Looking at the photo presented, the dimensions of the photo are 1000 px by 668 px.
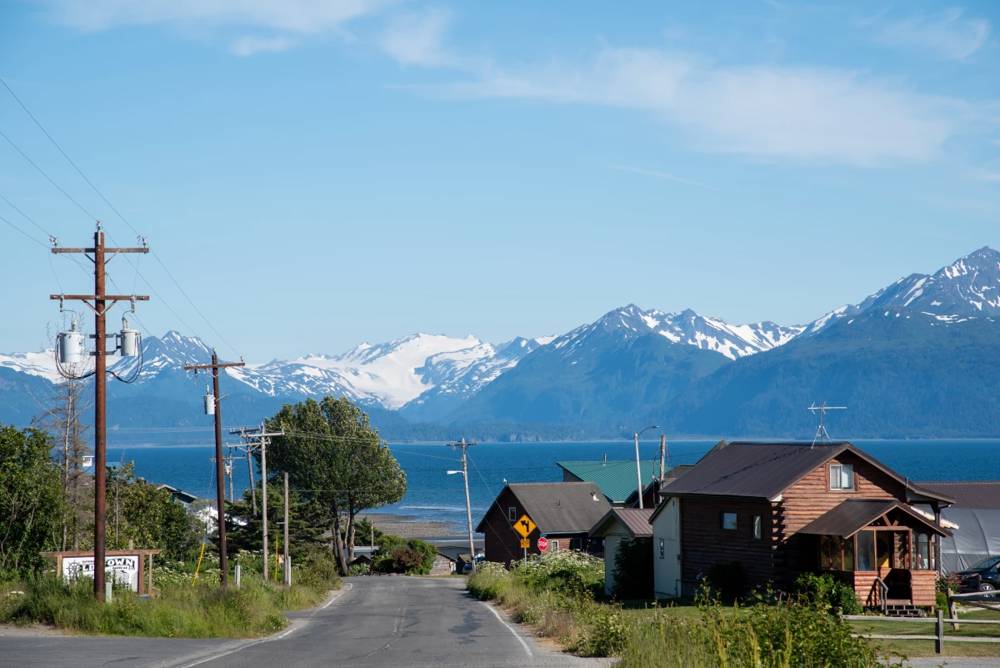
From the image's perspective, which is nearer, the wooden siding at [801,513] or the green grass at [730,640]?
the green grass at [730,640]

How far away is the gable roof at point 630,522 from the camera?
55.5m

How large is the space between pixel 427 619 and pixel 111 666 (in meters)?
18.6

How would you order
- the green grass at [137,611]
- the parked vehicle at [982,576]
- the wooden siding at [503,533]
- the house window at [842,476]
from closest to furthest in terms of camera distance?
the green grass at [137,611], the house window at [842,476], the parked vehicle at [982,576], the wooden siding at [503,533]

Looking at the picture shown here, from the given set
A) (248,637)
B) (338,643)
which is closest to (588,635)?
(338,643)

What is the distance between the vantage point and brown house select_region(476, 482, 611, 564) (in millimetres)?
82500

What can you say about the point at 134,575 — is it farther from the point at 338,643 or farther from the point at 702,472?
the point at 702,472

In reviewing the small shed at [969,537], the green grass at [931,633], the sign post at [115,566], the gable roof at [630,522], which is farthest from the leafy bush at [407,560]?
the green grass at [931,633]

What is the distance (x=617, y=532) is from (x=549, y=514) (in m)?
27.1

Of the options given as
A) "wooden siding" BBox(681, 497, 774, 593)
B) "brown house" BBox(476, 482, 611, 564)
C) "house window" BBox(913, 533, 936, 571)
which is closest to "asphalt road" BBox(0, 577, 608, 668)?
"wooden siding" BBox(681, 497, 774, 593)

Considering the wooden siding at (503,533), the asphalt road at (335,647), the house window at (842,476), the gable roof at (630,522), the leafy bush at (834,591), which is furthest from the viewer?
the wooden siding at (503,533)

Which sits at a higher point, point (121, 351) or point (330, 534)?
point (121, 351)

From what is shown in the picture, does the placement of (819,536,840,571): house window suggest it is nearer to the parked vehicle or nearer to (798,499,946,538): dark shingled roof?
(798,499,946,538): dark shingled roof

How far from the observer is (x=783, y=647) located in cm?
1650

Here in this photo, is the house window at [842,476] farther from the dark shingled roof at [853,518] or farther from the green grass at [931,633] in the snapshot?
the green grass at [931,633]
